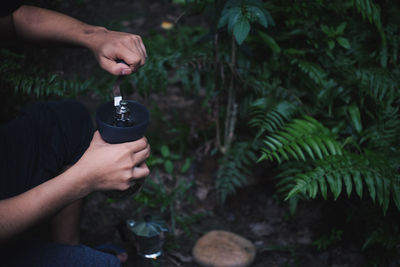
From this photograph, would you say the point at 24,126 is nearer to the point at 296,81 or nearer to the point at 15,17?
the point at 15,17

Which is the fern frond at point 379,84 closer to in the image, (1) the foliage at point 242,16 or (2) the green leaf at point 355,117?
(2) the green leaf at point 355,117

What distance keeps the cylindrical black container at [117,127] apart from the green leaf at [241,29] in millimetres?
774

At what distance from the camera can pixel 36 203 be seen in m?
1.33

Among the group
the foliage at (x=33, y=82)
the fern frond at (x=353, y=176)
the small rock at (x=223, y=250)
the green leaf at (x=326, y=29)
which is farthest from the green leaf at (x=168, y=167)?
the green leaf at (x=326, y=29)

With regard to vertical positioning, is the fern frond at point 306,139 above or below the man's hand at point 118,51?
below

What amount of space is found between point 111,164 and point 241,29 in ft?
3.63

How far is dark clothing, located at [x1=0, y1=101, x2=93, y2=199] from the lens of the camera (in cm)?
171

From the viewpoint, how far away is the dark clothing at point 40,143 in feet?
5.63

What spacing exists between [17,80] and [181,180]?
1.61 metres

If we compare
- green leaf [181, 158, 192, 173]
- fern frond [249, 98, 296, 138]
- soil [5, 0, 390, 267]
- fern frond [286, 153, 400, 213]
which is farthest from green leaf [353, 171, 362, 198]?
green leaf [181, 158, 192, 173]

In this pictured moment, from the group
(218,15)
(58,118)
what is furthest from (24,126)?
(218,15)

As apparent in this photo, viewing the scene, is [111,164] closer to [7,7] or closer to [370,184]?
[7,7]

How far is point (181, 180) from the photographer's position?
123 inches

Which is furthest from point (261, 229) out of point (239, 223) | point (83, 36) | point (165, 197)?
point (83, 36)
